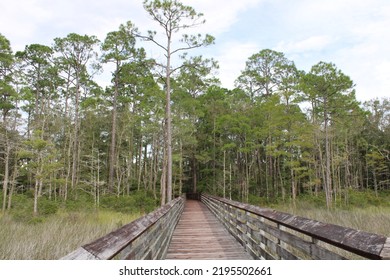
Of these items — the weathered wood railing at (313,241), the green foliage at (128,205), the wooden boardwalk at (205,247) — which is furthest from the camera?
the green foliage at (128,205)

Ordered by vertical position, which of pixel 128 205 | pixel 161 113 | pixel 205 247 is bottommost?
pixel 128 205

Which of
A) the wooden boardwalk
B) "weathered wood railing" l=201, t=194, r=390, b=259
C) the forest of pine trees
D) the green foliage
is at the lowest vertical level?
the green foliage

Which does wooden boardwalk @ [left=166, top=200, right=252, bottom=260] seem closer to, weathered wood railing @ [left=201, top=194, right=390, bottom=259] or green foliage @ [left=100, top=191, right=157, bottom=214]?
weathered wood railing @ [left=201, top=194, right=390, bottom=259]

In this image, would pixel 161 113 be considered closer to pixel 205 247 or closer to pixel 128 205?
pixel 128 205

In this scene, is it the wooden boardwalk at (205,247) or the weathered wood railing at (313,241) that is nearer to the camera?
the weathered wood railing at (313,241)

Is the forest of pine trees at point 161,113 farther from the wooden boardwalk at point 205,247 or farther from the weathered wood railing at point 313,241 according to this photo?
the weathered wood railing at point 313,241

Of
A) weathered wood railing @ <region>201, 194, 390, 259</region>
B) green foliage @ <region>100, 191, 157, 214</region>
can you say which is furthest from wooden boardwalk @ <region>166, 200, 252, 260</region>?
green foliage @ <region>100, 191, 157, 214</region>

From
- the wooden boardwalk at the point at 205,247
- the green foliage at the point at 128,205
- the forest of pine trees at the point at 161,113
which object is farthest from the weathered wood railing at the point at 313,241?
the green foliage at the point at 128,205

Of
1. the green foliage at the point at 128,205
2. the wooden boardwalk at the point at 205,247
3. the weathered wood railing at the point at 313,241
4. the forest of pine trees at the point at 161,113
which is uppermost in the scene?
the forest of pine trees at the point at 161,113

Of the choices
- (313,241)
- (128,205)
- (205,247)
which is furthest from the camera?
(128,205)

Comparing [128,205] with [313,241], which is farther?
[128,205]

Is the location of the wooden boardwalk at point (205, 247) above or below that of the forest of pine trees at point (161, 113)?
below

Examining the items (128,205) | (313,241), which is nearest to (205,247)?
(313,241)
